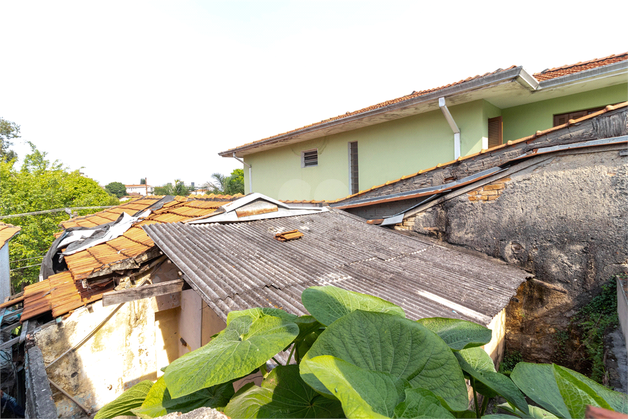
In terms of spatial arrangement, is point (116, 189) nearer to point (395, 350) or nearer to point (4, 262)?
point (4, 262)

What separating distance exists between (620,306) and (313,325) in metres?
5.01

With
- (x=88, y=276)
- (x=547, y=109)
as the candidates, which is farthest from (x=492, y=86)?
(x=88, y=276)

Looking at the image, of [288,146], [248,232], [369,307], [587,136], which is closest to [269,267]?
[248,232]

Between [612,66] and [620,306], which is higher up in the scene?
[612,66]

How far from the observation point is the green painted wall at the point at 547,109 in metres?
5.69

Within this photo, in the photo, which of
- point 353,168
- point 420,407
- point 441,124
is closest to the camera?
point 420,407

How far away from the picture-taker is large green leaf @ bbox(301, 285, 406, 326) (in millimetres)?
715

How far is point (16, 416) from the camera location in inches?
154

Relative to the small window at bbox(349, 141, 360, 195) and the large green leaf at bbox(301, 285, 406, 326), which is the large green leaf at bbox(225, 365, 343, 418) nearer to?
the large green leaf at bbox(301, 285, 406, 326)

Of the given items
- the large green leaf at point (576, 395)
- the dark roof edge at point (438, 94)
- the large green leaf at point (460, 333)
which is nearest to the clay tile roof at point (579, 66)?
the dark roof edge at point (438, 94)

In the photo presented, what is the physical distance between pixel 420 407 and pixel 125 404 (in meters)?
0.79

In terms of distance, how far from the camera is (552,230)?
172 inches

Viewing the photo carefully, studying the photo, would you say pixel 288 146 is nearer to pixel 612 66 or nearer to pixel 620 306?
pixel 612 66

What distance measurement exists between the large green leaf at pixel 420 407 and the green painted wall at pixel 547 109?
8.05 meters
